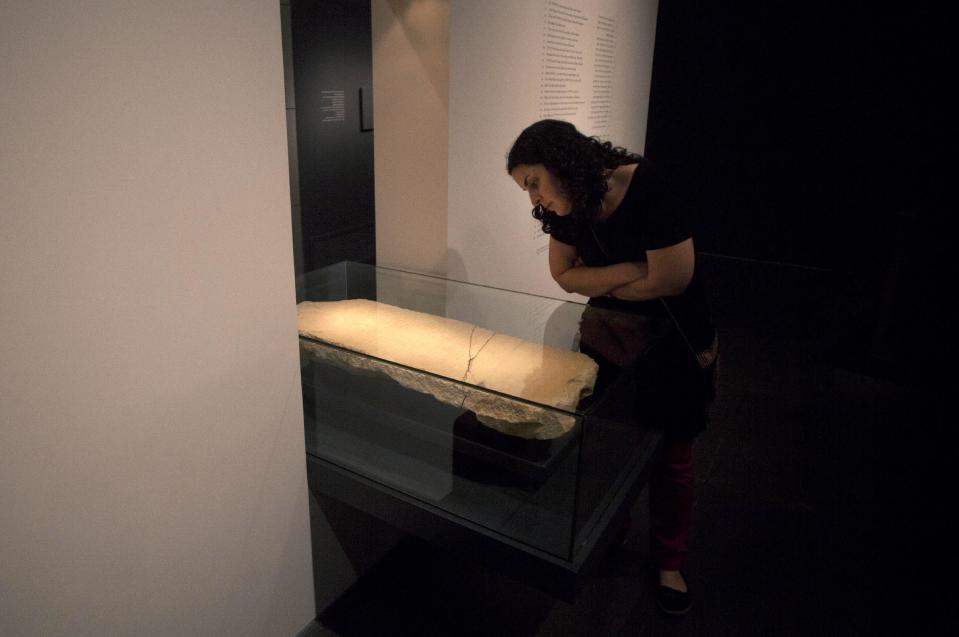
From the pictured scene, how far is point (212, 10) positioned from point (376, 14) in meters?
1.52

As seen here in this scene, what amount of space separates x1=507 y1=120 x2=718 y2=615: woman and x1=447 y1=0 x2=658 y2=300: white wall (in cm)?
95

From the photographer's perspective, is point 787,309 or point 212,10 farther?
point 787,309

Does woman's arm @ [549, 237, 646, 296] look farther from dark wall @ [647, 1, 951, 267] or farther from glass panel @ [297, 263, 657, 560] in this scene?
dark wall @ [647, 1, 951, 267]

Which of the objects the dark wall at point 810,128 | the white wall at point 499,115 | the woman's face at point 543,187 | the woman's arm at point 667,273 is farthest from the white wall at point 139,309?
the dark wall at point 810,128

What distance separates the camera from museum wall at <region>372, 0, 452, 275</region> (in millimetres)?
2938

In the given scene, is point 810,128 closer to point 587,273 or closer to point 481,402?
point 587,273

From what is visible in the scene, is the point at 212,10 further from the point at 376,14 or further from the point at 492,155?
the point at 492,155

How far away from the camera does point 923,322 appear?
15.4 feet

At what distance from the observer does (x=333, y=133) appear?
555cm

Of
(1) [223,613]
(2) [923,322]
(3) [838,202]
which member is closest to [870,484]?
(2) [923,322]

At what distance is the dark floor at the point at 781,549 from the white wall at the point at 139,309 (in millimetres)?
909

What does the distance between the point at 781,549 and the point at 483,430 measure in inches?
70.7

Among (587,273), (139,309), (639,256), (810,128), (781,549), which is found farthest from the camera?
(810,128)

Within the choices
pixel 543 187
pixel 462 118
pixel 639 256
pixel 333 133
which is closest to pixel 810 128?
pixel 333 133
